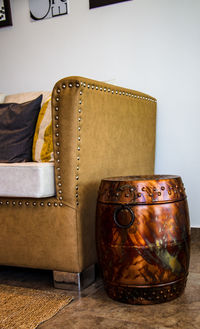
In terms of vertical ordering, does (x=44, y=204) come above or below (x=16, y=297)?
above

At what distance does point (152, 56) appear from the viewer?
2230 mm

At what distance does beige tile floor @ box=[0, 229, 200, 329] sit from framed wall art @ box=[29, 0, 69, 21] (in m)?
1.85

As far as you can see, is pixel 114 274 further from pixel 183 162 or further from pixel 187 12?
pixel 187 12

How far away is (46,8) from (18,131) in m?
1.02

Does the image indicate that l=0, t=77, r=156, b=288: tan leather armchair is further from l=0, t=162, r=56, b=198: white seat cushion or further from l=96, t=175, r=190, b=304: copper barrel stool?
l=96, t=175, r=190, b=304: copper barrel stool

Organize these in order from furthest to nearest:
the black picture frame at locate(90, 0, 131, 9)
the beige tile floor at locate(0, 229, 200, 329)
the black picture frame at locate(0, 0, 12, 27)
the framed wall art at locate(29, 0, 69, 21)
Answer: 1. the black picture frame at locate(0, 0, 12, 27)
2. the framed wall art at locate(29, 0, 69, 21)
3. the black picture frame at locate(90, 0, 131, 9)
4. the beige tile floor at locate(0, 229, 200, 329)

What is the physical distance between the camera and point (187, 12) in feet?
6.97

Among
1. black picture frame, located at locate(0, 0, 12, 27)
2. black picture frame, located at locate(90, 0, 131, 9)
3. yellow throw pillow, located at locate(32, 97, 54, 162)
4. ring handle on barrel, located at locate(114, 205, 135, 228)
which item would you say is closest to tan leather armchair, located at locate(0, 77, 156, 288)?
ring handle on barrel, located at locate(114, 205, 135, 228)

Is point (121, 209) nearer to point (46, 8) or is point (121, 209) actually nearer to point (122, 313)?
point (122, 313)

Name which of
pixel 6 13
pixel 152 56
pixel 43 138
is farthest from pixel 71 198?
pixel 6 13

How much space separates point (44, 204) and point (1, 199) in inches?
9.1

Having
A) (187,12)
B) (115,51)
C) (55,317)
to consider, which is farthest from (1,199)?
(187,12)

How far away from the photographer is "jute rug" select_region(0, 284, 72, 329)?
47.8 inches

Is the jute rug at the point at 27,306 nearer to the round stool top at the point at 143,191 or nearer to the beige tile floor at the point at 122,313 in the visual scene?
the beige tile floor at the point at 122,313
